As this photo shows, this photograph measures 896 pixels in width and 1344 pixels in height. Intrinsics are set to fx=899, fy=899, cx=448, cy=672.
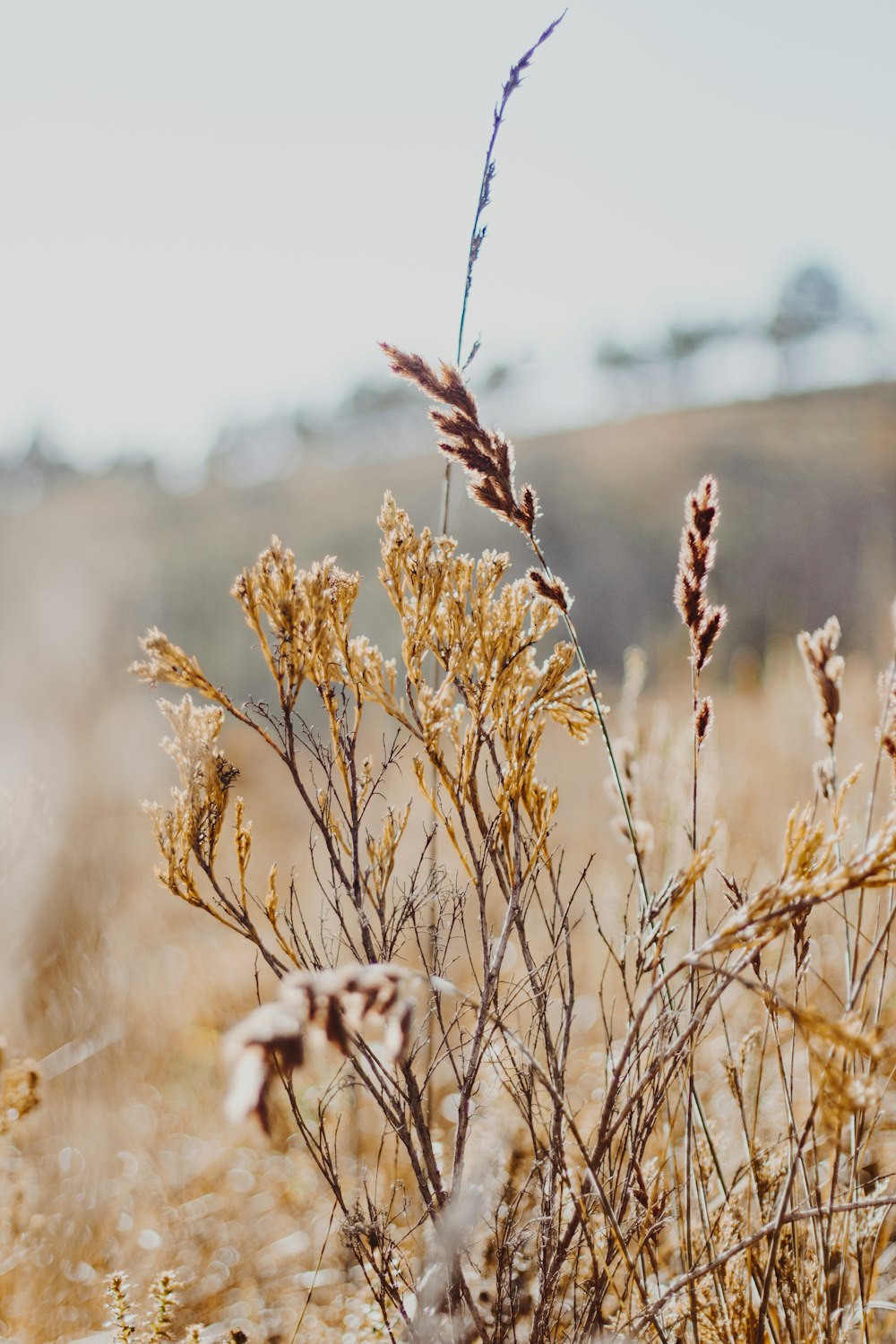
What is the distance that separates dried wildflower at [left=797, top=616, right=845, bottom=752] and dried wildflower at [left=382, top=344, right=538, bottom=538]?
0.53 m

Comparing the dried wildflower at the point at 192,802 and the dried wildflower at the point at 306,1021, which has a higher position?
the dried wildflower at the point at 192,802

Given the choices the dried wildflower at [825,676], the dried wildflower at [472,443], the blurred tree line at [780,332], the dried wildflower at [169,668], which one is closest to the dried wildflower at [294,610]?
the dried wildflower at [169,668]

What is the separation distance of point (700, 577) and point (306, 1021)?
0.80 meters

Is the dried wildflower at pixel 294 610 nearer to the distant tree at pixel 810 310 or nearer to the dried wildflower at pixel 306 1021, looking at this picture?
the dried wildflower at pixel 306 1021

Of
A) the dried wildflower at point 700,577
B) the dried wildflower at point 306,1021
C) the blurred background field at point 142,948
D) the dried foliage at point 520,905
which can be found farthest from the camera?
the blurred background field at point 142,948

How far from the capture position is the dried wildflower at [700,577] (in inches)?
47.4

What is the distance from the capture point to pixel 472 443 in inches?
47.1

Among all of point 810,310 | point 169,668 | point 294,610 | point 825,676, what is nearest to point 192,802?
point 169,668

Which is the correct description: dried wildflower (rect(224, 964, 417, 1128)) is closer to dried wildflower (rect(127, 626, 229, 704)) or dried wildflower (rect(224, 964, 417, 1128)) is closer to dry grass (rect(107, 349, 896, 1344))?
dry grass (rect(107, 349, 896, 1344))

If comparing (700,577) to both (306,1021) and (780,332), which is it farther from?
(780,332)

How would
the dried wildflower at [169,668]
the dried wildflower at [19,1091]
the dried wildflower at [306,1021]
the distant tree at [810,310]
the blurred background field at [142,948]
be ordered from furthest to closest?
the distant tree at [810,310]
the blurred background field at [142,948]
the dried wildflower at [19,1091]
the dried wildflower at [169,668]
the dried wildflower at [306,1021]

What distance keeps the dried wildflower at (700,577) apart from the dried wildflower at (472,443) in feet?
0.72

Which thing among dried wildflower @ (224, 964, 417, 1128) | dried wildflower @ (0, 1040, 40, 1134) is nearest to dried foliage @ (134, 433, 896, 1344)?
dried wildflower @ (224, 964, 417, 1128)

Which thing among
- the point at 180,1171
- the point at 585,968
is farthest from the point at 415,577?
the point at 585,968
